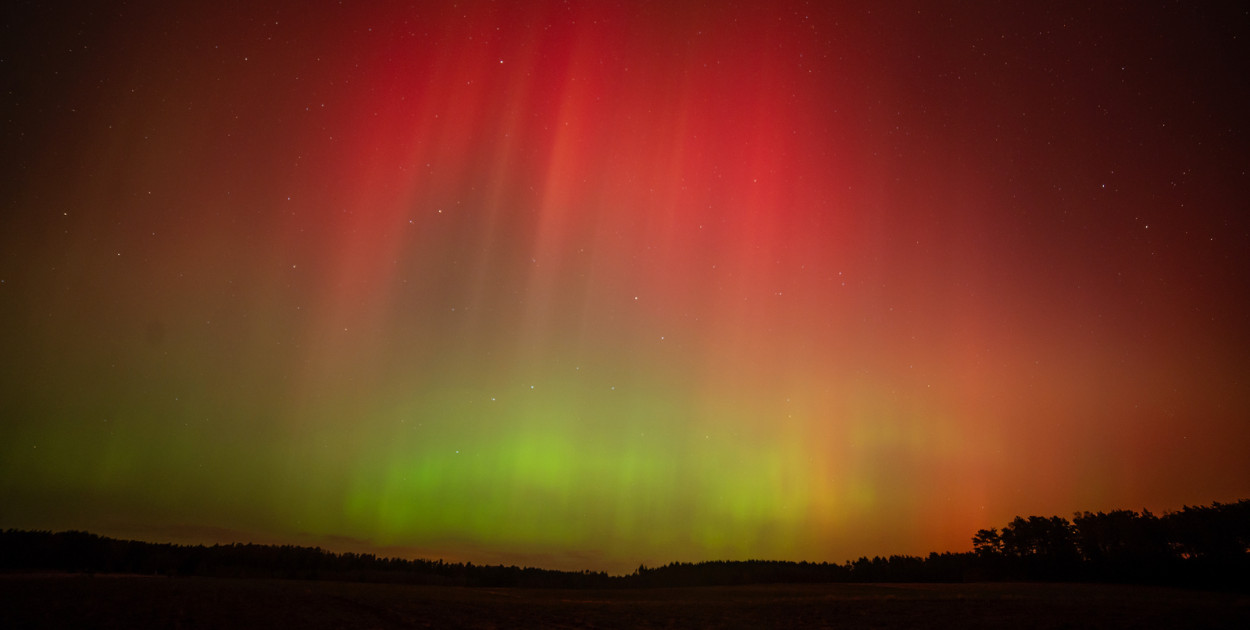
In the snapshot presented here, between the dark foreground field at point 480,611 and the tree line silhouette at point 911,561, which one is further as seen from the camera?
the tree line silhouette at point 911,561

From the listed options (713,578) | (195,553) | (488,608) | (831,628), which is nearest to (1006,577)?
(713,578)

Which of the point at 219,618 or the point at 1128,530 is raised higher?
the point at 1128,530

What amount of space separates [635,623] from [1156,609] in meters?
19.1

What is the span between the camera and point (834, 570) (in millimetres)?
65062

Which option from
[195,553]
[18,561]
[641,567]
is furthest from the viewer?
[641,567]

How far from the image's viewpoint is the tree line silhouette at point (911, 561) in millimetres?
50062

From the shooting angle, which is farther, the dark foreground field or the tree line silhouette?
the tree line silhouette

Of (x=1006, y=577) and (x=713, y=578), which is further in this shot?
(x=713, y=578)

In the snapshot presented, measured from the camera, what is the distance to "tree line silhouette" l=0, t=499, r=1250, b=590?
50.1 metres

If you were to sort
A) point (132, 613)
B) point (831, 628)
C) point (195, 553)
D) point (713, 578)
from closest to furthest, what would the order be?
point (132, 613)
point (831, 628)
point (195, 553)
point (713, 578)

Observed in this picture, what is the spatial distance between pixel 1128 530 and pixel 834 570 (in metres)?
32.3

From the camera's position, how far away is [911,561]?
2702 inches

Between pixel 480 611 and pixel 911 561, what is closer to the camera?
pixel 480 611

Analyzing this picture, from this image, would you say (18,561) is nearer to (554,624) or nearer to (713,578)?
(554,624)
